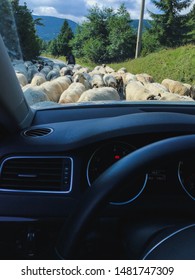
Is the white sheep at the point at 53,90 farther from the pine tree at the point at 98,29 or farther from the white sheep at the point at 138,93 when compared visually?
the pine tree at the point at 98,29

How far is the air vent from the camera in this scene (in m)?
2.16

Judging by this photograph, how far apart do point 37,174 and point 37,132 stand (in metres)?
0.36

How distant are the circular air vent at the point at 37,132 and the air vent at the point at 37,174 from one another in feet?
0.77

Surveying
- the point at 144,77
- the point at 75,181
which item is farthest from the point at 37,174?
the point at 144,77

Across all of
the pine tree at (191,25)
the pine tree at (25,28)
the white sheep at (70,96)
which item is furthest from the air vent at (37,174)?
the pine tree at (191,25)

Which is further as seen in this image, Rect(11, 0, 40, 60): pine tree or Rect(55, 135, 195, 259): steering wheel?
Rect(11, 0, 40, 60): pine tree

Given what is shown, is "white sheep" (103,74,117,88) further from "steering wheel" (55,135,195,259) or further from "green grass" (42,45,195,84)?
"steering wheel" (55,135,195,259)

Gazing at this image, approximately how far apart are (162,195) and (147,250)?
0.66 m

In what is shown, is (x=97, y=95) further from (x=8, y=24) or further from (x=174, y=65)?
(x=174, y=65)

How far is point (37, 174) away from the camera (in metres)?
2.16

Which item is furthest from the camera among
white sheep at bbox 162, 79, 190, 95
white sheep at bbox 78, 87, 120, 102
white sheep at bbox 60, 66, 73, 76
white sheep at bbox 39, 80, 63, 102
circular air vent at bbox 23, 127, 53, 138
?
white sheep at bbox 60, 66, 73, 76

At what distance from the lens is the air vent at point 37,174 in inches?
85.0

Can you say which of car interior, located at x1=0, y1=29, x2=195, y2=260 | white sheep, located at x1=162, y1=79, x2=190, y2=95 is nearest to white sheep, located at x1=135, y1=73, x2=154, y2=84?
white sheep, located at x1=162, y1=79, x2=190, y2=95

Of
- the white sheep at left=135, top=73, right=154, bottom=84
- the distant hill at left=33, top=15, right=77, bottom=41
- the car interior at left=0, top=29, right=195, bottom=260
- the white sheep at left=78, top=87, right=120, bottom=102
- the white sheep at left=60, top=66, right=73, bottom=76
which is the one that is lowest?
the white sheep at left=60, top=66, right=73, bottom=76
